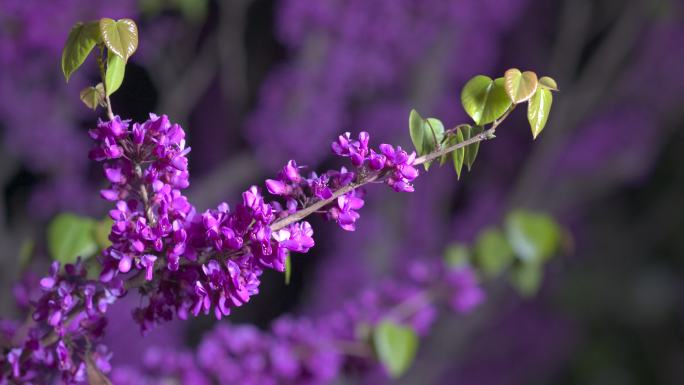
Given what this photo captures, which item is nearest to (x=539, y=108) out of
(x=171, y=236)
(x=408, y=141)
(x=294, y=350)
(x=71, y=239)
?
(x=171, y=236)

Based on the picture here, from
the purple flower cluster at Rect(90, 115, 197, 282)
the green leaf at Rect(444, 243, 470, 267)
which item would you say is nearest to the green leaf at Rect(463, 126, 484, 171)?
the purple flower cluster at Rect(90, 115, 197, 282)

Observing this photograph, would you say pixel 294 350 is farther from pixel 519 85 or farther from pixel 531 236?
pixel 519 85

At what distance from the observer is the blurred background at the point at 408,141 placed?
1220 millimetres

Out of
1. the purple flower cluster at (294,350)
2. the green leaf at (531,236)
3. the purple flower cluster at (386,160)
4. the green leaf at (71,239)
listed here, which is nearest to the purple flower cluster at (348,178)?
the purple flower cluster at (386,160)

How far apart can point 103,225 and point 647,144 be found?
1.35 meters

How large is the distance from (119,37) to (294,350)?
1.61 ft

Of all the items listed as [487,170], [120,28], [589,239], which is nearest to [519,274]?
[120,28]

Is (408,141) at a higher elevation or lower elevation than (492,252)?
higher

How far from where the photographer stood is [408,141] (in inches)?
58.7

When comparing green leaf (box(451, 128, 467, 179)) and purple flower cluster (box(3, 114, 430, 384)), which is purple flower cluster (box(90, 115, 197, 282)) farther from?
green leaf (box(451, 128, 467, 179))

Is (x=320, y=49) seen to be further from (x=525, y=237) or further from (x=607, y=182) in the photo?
(x=607, y=182)

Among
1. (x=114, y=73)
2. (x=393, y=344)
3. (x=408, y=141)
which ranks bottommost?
(x=393, y=344)

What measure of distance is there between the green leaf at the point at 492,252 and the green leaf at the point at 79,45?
0.62m

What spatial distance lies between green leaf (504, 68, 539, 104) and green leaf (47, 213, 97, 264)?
0.35m
